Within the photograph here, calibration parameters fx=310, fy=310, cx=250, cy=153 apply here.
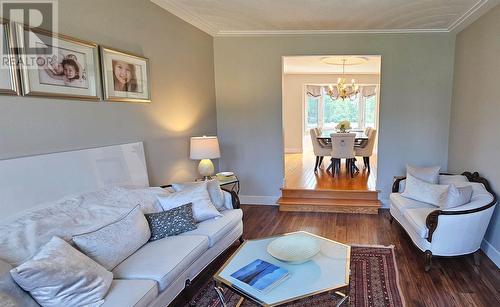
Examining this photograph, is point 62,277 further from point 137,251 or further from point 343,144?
point 343,144

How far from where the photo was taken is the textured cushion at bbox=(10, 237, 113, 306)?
4.88 feet

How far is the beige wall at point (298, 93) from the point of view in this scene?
9.30 metres

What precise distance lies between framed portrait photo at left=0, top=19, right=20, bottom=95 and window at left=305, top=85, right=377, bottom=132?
347 inches

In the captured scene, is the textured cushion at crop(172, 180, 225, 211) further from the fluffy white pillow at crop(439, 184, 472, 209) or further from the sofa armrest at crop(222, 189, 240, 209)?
the fluffy white pillow at crop(439, 184, 472, 209)

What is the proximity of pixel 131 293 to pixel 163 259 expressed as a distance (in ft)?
1.28

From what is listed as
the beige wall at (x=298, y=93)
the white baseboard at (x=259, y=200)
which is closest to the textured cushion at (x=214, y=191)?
the white baseboard at (x=259, y=200)

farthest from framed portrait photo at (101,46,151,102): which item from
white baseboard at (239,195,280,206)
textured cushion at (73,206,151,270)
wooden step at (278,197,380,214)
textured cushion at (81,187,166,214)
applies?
wooden step at (278,197,380,214)

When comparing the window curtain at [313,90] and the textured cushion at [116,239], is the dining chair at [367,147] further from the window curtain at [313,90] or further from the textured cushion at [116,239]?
the textured cushion at [116,239]

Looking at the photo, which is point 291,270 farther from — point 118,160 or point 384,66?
point 384,66

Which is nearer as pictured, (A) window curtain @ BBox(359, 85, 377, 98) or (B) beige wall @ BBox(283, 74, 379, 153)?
(B) beige wall @ BBox(283, 74, 379, 153)

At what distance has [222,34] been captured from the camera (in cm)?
464

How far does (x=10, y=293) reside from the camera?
142 cm

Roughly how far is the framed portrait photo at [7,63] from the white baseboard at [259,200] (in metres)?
3.62

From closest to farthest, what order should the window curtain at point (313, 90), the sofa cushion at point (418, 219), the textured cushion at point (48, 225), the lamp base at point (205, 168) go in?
the textured cushion at point (48, 225), the sofa cushion at point (418, 219), the lamp base at point (205, 168), the window curtain at point (313, 90)
